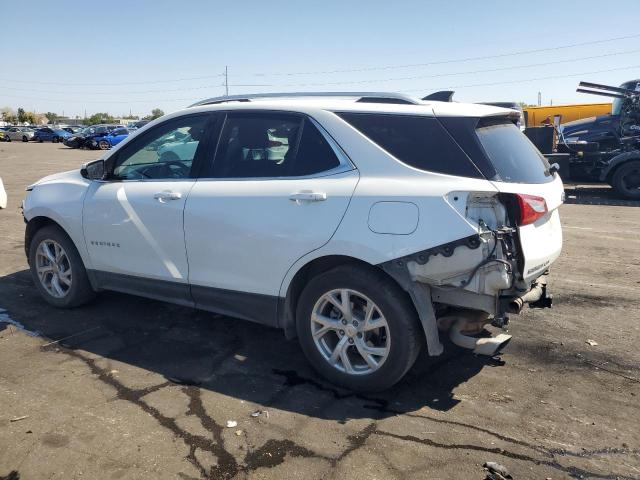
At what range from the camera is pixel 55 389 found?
380 cm

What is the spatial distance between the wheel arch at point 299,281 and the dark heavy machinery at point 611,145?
1106 cm

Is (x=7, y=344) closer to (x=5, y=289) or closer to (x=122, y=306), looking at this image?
(x=122, y=306)

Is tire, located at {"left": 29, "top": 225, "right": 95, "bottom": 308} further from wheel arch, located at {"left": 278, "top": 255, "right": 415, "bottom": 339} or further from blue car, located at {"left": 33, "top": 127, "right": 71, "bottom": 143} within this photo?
blue car, located at {"left": 33, "top": 127, "right": 71, "bottom": 143}

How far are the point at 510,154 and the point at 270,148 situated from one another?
1.66 metres

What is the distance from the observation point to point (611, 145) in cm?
1474

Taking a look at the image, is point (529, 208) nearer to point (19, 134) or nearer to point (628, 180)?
point (628, 180)

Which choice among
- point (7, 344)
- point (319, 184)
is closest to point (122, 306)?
point (7, 344)

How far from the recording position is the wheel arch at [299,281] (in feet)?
12.3

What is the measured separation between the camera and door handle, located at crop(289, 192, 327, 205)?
372 cm

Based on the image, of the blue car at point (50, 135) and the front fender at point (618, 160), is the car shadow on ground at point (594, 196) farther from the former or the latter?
the blue car at point (50, 135)

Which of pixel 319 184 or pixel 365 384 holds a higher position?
pixel 319 184

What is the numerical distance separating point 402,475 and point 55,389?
7.80ft

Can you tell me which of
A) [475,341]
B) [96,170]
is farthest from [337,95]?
[96,170]

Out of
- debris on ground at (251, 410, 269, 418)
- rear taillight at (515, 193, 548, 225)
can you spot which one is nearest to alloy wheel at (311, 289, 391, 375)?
debris on ground at (251, 410, 269, 418)
